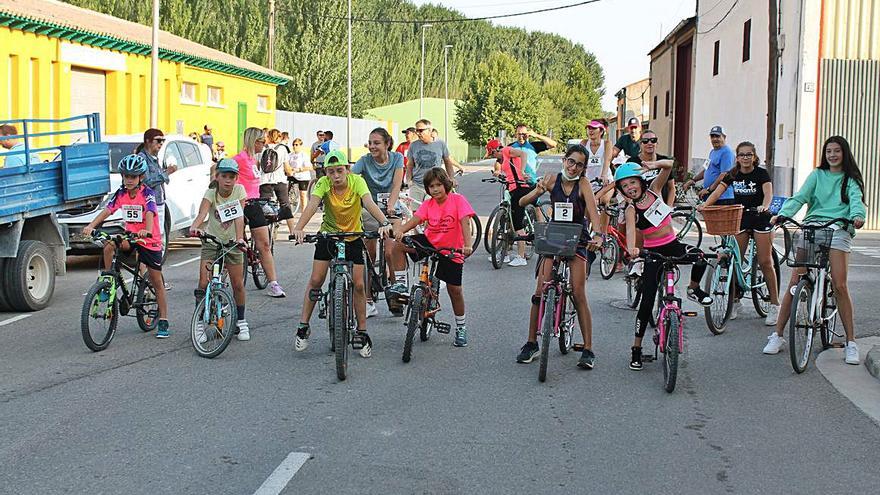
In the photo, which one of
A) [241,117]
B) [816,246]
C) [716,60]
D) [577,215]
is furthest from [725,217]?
[241,117]

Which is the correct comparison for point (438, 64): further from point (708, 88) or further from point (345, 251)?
point (345, 251)

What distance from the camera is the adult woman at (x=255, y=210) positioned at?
467 inches

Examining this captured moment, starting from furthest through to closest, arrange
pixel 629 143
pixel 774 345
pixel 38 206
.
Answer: pixel 629 143 < pixel 38 206 < pixel 774 345

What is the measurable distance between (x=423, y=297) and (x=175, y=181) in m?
8.26

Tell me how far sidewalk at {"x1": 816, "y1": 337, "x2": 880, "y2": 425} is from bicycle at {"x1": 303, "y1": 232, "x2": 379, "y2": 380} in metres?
3.55

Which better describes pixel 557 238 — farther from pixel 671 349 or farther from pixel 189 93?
pixel 189 93

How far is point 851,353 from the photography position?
8852 millimetres

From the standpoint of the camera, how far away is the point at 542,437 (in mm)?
6500

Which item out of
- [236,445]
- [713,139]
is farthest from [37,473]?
[713,139]

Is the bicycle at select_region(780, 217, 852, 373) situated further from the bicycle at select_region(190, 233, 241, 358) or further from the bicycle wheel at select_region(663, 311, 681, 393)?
the bicycle at select_region(190, 233, 241, 358)

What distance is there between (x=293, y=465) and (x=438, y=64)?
4310 inches

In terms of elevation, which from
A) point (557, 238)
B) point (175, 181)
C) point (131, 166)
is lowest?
point (557, 238)

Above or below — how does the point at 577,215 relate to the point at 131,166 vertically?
below

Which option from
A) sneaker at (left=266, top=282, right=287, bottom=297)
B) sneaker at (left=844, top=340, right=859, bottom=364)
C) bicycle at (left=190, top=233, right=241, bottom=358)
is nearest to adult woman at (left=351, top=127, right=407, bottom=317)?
sneaker at (left=266, top=282, right=287, bottom=297)
